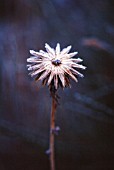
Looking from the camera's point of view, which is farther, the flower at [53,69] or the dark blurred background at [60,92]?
the dark blurred background at [60,92]

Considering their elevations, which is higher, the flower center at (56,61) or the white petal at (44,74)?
the flower center at (56,61)

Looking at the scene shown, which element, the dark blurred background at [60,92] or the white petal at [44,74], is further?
the dark blurred background at [60,92]

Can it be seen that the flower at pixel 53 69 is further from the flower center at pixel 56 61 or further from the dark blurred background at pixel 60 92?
the dark blurred background at pixel 60 92

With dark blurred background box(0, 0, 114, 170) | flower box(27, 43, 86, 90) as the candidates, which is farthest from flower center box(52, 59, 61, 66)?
dark blurred background box(0, 0, 114, 170)

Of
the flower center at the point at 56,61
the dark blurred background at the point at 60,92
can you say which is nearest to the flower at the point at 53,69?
the flower center at the point at 56,61

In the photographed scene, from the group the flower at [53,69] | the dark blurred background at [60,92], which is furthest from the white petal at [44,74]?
the dark blurred background at [60,92]

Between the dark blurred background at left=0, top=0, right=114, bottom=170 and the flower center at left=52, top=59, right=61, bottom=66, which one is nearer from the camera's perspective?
the flower center at left=52, top=59, right=61, bottom=66

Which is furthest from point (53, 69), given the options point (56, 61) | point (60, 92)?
point (60, 92)

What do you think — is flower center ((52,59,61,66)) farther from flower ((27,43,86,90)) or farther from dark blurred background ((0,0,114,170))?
dark blurred background ((0,0,114,170))

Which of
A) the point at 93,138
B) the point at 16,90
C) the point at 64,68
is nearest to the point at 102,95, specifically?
the point at 93,138

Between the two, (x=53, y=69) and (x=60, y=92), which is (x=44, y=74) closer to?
(x=53, y=69)
